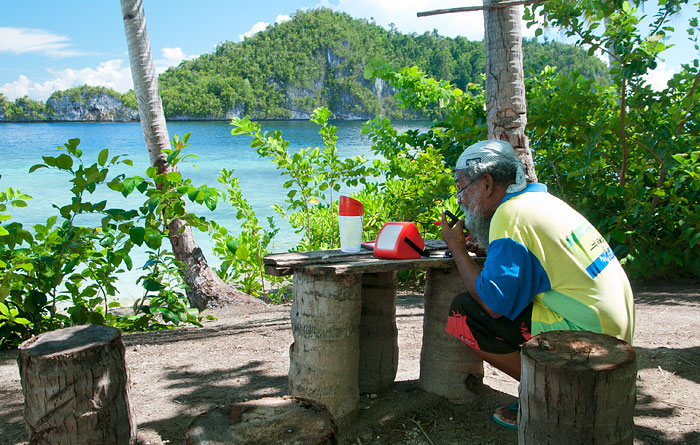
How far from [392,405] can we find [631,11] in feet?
15.0

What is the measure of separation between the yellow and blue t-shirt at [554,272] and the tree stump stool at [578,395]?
0.46m

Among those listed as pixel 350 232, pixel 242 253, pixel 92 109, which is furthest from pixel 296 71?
pixel 350 232

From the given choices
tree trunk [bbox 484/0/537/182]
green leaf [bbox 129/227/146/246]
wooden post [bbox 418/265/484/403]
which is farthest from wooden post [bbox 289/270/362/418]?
tree trunk [bbox 484/0/537/182]

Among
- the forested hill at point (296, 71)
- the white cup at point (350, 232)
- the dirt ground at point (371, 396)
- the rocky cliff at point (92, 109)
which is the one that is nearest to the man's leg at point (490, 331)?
the dirt ground at point (371, 396)

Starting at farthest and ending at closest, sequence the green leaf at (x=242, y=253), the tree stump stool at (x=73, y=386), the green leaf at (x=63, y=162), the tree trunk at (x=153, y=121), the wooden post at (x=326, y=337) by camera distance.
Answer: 1. the green leaf at (x=242, y=253)
2. the tree trunk at (x=153, y=121)
3. the green leaf at (x=63, y=162)
4. the wooden post at (x=326, y=337)
5. the tree stump stool at (x=73, y=386)

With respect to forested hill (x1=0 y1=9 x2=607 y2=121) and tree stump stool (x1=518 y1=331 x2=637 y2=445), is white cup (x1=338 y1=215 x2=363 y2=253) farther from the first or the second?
forested hill (x1=0 y1=9 x2=607 y2=121)

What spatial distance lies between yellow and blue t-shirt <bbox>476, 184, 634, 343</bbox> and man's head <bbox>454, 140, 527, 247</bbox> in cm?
25

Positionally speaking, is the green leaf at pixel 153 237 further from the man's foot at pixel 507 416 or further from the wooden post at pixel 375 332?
the man's foot at pixel 507 416

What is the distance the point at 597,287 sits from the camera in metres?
2.36

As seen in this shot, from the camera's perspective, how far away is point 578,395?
1773 mm

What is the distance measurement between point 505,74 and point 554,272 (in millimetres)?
2045

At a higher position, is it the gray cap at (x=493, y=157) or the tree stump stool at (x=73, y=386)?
the gray cap at (x=493, y=157)

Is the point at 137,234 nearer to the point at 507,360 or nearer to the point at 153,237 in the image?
the point at 153,237

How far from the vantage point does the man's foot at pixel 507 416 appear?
2.96 meters
